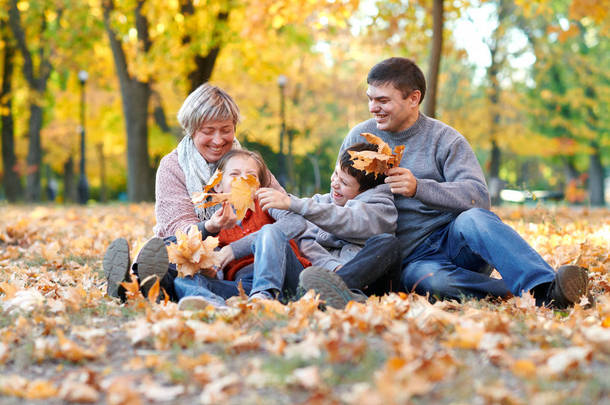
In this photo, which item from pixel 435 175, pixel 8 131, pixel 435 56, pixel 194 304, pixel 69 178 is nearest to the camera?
pixel 194 304

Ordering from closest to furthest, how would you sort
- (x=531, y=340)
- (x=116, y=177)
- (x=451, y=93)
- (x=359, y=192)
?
1. (x=531, y=340)
2. (x=359, y=192)
3. (x=451, y=93)
4. (x=116, y=177)

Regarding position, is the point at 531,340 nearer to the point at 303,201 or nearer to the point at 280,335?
the point at 280,335

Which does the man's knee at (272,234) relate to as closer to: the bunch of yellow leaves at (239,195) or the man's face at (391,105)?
the bunch of yellow leaves at (239,195)

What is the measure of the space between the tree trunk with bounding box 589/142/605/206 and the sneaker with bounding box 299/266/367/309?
24228 mm

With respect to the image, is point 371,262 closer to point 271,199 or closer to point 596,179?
point 271,199

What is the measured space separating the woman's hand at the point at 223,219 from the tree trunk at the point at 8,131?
17.6 metres

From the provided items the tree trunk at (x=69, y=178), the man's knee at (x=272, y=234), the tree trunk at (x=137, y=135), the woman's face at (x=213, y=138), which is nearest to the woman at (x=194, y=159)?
the woman's face at (x=213, y=138)

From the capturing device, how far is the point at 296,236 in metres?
3.91

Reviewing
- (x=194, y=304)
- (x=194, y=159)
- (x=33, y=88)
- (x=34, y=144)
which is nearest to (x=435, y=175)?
(x=194, y=159)

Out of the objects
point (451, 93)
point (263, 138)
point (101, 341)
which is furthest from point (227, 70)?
point (101, 341)

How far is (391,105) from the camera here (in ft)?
13.3

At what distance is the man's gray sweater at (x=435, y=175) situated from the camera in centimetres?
390

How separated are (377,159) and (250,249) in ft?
3.03

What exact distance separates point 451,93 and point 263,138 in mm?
6658
